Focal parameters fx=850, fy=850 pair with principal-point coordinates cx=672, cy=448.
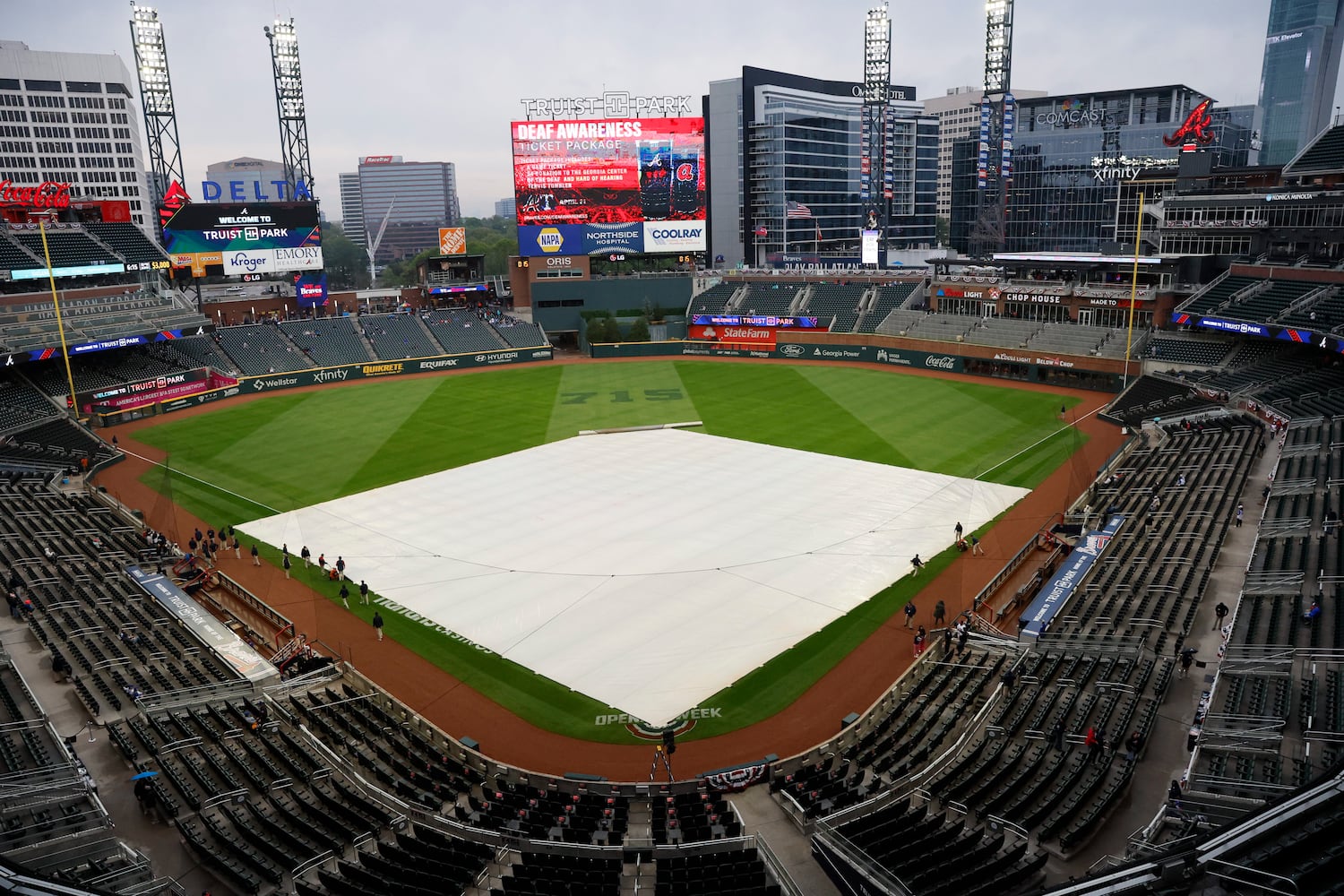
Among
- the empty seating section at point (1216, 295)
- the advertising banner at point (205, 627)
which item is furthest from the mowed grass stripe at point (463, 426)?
the empty seating section at point (1216, 295)

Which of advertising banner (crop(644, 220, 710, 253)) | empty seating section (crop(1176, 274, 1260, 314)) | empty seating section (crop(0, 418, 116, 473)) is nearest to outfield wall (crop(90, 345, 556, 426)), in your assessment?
empty seating section (crop(0, 418, 116, 473))

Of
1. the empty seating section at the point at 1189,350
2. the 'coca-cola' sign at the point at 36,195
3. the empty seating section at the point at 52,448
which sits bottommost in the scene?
the empty seating section at the point at 52,448

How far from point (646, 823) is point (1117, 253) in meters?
69.2

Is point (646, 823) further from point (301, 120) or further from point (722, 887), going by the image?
point (301, 120)

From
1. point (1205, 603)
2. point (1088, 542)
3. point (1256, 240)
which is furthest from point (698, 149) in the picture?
point (1205, 603)

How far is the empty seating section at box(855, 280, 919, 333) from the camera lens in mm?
74250

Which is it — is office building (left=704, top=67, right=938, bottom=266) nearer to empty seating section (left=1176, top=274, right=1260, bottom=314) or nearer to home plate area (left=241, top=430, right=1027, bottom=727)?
empty seating section (left=1176, top=274, right=1260, bottom=314)

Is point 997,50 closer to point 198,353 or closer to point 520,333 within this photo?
point 520,333

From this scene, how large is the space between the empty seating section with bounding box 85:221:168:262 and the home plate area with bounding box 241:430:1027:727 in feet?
133

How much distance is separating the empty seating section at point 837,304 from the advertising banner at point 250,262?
47.0 meters

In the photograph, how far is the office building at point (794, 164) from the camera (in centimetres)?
11531

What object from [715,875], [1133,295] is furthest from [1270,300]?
[715,875]

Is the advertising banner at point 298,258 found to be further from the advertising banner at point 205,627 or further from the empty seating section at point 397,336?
the advertising banner at point 205,627

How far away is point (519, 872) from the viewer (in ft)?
45.0
